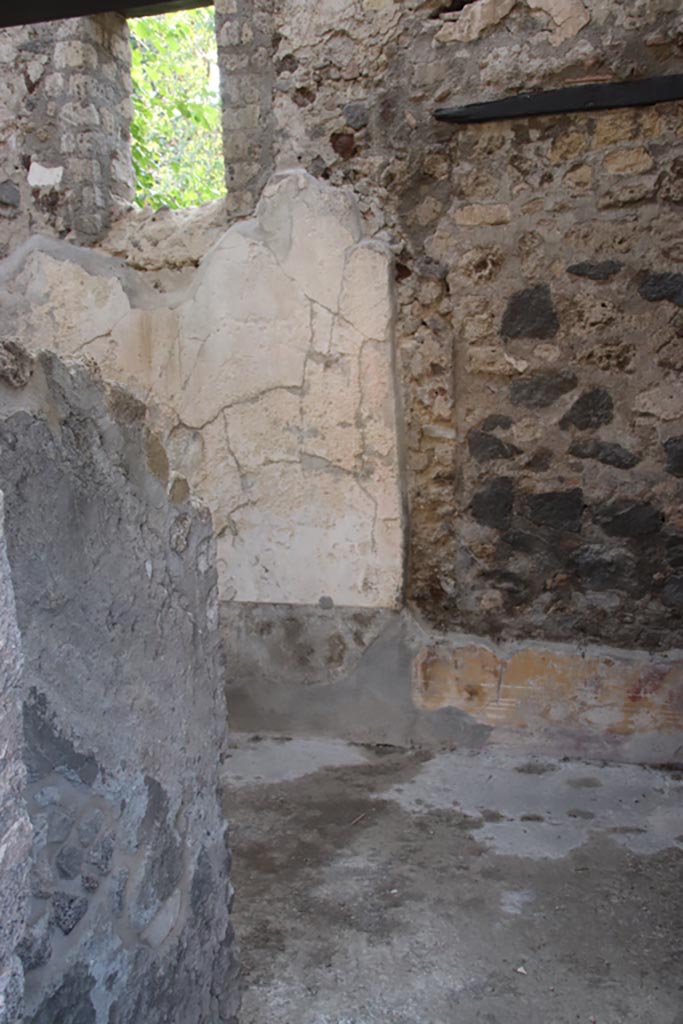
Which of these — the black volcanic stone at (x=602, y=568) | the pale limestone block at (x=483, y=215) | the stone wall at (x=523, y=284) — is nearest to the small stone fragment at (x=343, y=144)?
the stone wall at (x=523, y=284)

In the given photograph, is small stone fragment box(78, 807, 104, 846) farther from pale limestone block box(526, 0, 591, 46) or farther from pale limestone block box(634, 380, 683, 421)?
pale limestone block box(526, 0, 591, 46)

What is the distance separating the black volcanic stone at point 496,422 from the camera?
2963mm

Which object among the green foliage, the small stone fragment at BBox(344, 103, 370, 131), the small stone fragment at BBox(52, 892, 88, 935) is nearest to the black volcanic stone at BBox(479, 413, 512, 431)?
the small stone fragment at BBox(344, 103, 370, 131)

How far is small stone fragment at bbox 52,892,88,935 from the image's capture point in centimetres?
127

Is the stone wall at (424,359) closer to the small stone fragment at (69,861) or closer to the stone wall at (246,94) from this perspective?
the stone wall at (246,94)

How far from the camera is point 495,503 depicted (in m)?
3.01

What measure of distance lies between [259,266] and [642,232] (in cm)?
115

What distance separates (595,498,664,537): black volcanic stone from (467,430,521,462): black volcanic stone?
317 mm

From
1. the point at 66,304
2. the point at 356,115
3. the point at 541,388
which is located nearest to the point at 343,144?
the point at 356,115

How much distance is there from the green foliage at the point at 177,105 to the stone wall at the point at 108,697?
19.4 ft

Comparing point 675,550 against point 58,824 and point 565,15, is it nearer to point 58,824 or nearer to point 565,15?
point 565,15

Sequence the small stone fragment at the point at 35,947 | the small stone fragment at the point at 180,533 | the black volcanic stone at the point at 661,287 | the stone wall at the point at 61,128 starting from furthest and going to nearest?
the stone wall at the point at 61,128 < the black volcanic stone at the point at 661,287 < the small stone fragment at the point at 180,533 < the small stone fragment at the point at 35,947

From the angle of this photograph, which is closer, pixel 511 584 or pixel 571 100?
pixel 571 100

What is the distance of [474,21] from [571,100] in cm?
37
